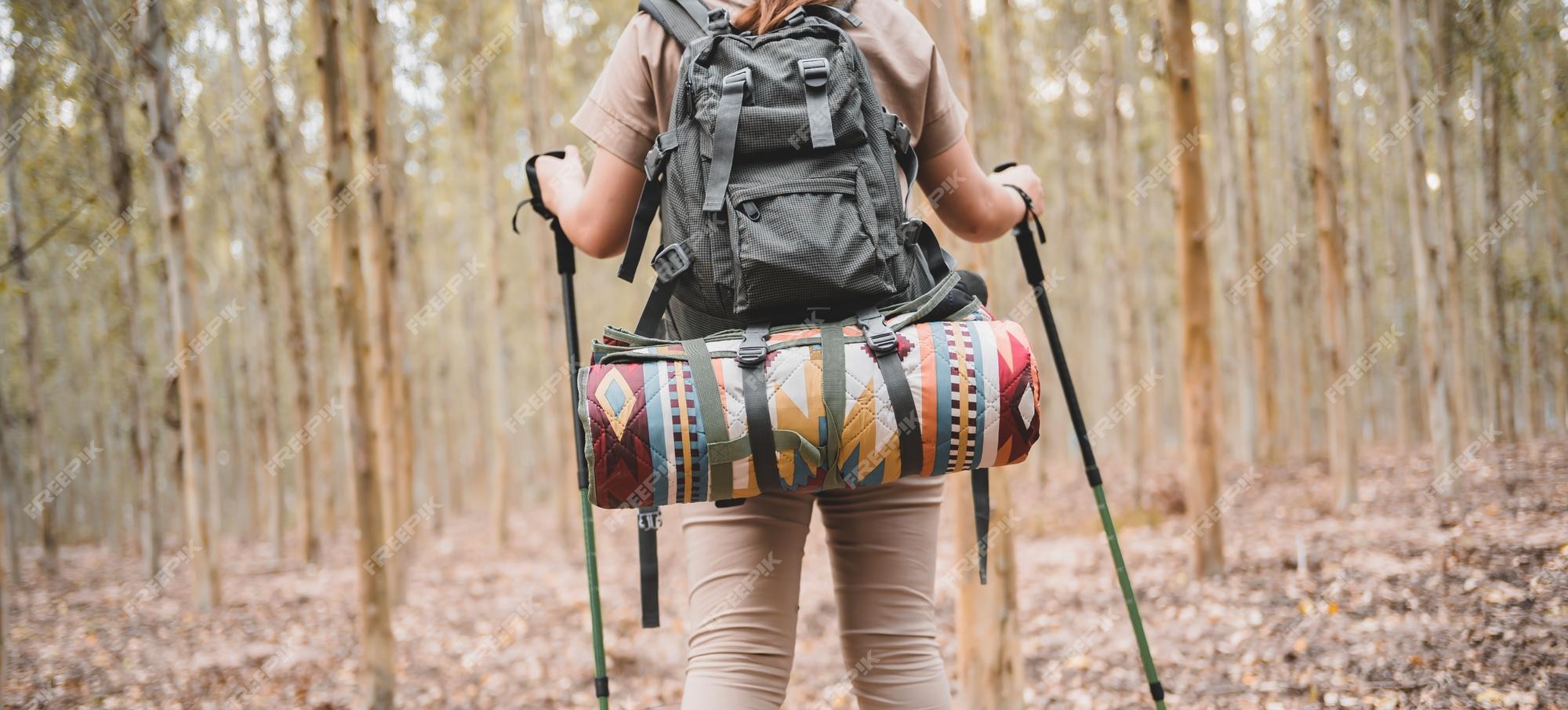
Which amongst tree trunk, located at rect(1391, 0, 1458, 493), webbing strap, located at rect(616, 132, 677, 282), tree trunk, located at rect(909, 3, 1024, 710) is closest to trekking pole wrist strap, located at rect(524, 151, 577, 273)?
webbing strap, located at rect(616, 132, 677, 282)

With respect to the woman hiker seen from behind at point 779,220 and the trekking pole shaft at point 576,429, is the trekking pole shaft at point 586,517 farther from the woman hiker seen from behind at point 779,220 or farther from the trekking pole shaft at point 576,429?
the woman hiker seen from behind at point 779,220

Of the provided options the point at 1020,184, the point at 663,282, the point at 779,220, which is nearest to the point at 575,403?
the point at 663,282

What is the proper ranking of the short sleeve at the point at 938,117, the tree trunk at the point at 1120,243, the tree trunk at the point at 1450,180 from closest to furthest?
the short sleeve at the point at 938,117
the tree trunk at the point at 1450,180
the tree trunk at the point at 1120,243

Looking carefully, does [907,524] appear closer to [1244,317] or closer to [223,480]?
[1244,317]

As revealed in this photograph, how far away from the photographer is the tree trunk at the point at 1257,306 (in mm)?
10312

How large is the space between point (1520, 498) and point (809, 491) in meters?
7.03

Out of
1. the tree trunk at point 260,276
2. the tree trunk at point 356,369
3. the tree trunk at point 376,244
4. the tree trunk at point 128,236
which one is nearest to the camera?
the tree trunk at point 356,369

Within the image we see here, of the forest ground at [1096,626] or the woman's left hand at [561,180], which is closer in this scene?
the woman's left hand at [561,180]

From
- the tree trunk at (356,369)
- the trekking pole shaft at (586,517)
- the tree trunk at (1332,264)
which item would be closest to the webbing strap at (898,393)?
the trekking pole shaft at (586,517)

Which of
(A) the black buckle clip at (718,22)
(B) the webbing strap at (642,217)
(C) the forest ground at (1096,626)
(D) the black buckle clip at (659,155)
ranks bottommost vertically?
(C) the forest ground at (1096,626)

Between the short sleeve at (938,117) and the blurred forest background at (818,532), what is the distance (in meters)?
1.72

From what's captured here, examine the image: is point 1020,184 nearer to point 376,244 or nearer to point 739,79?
point 739,79

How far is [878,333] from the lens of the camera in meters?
1.46

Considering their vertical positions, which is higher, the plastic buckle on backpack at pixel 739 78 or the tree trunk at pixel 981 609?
the plastic buckle on backpack at pixel 739 78
